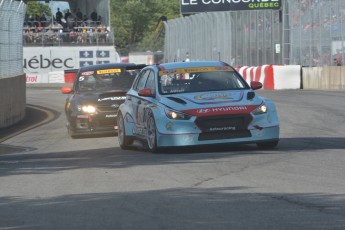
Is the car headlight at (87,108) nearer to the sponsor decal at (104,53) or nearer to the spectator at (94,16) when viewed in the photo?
the sponsor decal at (104,53)

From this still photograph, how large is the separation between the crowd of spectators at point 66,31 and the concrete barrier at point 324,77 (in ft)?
80.1

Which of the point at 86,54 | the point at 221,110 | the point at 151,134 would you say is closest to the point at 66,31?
the point at 86,54

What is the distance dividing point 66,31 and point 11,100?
38.7 metres

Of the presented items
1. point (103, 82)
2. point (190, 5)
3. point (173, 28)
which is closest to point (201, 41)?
point (190, 5)

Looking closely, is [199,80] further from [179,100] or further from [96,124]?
[96,124]

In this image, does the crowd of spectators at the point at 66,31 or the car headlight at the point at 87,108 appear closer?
the car headlight at the point at 87,108

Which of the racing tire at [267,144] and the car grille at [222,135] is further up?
the car grille at [222,135]

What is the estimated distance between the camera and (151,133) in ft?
44.2

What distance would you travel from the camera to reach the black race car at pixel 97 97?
1847 centimetres

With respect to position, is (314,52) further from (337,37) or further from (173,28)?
(173,28)

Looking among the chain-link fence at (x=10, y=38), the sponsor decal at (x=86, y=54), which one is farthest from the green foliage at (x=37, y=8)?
the chain-link fence at (x=10, y=38)

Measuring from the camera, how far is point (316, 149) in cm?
1320

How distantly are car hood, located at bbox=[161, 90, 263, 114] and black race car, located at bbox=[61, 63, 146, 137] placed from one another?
5.19m

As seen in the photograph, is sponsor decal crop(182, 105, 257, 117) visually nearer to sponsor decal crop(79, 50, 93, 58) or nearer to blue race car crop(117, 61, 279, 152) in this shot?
blue race car crop(117, 61, 279, 152)
